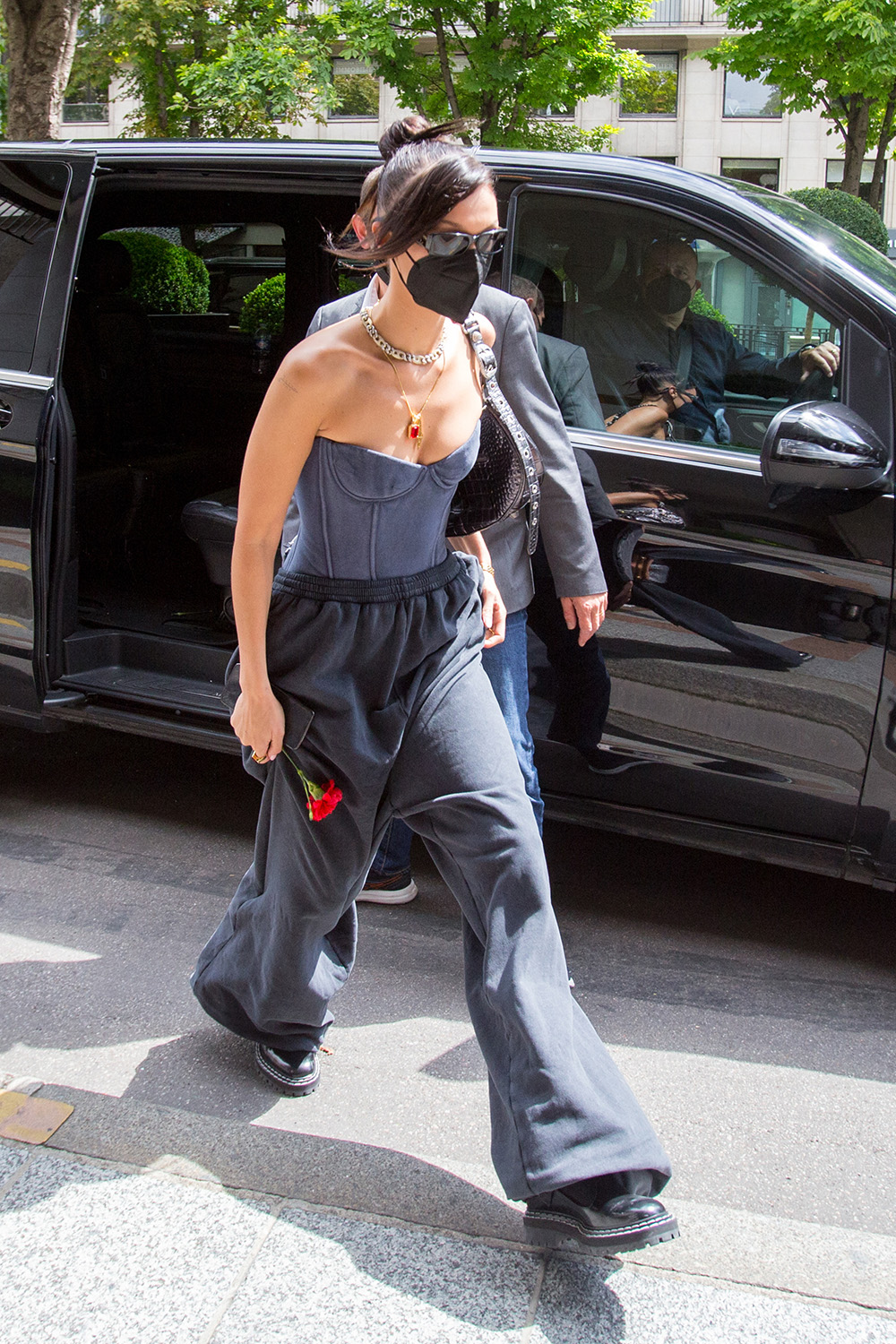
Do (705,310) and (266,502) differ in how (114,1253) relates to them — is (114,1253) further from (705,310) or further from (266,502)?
(705,310)

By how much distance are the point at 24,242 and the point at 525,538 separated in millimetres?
1918

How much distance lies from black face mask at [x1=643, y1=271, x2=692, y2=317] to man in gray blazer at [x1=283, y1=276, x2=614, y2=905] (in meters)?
0.56

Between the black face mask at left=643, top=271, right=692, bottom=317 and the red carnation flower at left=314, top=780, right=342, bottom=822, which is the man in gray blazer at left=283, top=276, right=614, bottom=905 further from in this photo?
the red carnation flower at left=314, top=780, right=342, bottom=822

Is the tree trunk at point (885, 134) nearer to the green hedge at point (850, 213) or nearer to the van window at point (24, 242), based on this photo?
the green hedge at point (850, 213)

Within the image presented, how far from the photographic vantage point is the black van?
9.51 ft

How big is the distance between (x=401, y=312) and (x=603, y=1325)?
5.49 feet

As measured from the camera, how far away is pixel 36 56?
27.5 ft

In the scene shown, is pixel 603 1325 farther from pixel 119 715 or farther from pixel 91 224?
pixel 91 224

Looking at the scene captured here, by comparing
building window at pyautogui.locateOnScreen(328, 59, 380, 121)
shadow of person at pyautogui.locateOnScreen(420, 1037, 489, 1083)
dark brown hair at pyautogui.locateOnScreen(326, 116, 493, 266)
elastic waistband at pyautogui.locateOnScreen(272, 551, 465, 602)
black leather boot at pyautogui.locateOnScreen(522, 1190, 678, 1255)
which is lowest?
shadow of person at pyautogui.locateOnScreen(420, 1037, 489, 1083)

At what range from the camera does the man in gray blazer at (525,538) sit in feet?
8.96

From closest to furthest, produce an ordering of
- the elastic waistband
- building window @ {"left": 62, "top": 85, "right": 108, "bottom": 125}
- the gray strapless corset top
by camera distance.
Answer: the gray strapless corset top, the elastic waistband, building window @ {"left": 62, "top": 85, "right": 108, "bottom": 125}

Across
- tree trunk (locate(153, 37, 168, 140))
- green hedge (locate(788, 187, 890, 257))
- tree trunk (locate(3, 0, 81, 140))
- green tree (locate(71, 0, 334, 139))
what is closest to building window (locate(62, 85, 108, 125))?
green tree (locate(71, 0, 334, 139))

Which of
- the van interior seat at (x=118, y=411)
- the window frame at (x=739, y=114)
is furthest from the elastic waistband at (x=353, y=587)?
the window frame at (x=739, y=114)

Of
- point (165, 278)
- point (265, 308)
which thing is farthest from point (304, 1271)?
point (165, 278)
